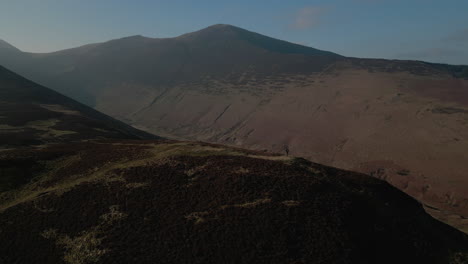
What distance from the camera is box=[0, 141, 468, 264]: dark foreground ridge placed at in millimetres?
31484

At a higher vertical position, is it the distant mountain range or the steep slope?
the distant mountain range

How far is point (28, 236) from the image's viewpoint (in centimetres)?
3375

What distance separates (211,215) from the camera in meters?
36.0

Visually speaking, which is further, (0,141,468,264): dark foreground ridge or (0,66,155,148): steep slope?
(0,66,155,148): steep slope

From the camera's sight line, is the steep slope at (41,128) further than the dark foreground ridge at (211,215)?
Yes

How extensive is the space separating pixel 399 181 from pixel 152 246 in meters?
101

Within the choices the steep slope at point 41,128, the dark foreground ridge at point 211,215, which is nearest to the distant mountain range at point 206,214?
the dark foreground ridge at point 211,215

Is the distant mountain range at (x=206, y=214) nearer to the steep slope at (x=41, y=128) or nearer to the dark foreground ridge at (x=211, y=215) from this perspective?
the dark foreground ridge at (x=211, y=215)

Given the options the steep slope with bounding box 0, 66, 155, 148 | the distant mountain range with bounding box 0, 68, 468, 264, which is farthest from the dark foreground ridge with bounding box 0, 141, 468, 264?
the steep slope with bounding box 0, 66, 155, 148

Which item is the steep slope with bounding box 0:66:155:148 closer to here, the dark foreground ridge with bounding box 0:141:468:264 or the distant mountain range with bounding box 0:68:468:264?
the distant mountain range with bounding box 0:68:468:264

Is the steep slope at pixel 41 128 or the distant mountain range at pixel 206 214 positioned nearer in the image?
the distant mountain range at pixel 206 214

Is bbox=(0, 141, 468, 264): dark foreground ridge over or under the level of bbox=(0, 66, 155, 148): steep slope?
over

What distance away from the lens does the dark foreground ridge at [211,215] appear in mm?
31484

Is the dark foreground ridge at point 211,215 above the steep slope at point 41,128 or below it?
above
